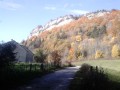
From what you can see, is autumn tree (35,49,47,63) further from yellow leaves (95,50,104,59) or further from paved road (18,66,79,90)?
yellow leaves (95,50,104,59)

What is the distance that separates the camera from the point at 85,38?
17038 cm

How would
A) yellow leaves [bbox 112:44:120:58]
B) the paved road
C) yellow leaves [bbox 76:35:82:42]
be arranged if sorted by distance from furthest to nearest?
yellow leaves [bbox 76:35:82:42] < yellow leaves [bbox 112:44:120:58] < the paved road

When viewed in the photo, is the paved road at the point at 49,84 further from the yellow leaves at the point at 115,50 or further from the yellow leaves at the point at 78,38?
the yellow leaves at the point at 78,38

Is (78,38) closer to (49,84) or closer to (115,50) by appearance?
(115,50)

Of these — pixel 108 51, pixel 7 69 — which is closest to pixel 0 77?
pixel 7 69

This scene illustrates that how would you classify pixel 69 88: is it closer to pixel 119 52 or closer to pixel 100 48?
pixel 119 52

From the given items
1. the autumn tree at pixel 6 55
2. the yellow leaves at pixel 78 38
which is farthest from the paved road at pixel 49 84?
the yellow leaves at pixel 78 38

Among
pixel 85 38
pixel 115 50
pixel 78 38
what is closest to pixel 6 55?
pixel 115 50

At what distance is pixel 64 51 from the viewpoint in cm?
16212

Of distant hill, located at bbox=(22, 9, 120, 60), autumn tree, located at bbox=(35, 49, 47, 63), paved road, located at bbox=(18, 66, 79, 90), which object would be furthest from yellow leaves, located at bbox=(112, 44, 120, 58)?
paved road, located at bbox=(18, 66, 79, 90)

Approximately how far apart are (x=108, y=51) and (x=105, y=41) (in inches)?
556

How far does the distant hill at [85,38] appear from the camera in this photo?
15175cm

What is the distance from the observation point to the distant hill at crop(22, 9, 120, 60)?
151750mm

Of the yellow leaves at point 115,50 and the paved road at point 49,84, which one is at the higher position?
the yellow leaves at point 115,50
